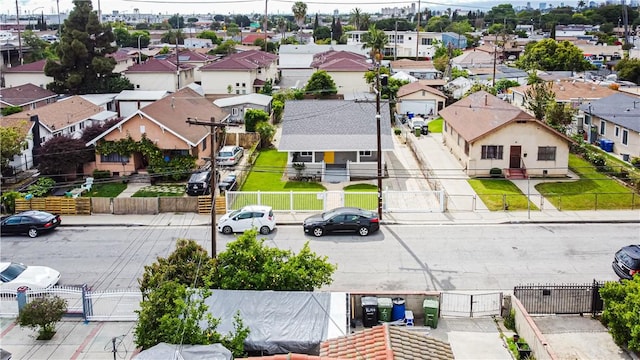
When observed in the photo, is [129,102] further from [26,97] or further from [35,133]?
[35,133]

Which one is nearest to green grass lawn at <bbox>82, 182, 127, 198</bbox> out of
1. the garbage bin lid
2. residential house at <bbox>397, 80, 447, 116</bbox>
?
the garbage bin lid

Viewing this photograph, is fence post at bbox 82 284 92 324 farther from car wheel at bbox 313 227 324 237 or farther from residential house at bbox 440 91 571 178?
residential house at bbox 440 91 571 178

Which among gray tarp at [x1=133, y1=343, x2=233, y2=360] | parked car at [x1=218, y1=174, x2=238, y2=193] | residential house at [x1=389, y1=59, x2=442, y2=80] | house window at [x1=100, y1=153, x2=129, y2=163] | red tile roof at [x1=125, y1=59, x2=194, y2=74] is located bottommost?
parked car at [x1=218, y1=174, x2=238, y2=193]

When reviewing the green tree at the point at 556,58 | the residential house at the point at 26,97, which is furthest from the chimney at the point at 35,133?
the green tree at the point at 556,58

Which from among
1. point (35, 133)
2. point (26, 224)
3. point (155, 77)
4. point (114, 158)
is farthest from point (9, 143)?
point (155, 77)

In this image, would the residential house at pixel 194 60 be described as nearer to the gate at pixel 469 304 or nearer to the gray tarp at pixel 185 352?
the gate at pixel 469 304
